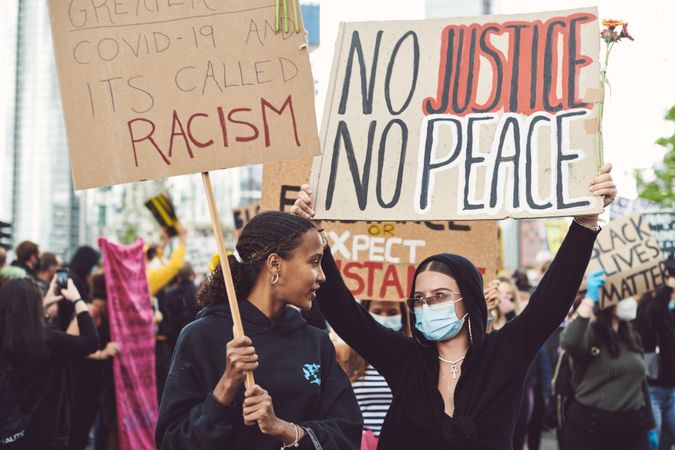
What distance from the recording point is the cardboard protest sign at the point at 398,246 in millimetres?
5988

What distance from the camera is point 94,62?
368 centimetres

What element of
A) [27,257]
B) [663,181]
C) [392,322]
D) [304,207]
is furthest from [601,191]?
[663,181]

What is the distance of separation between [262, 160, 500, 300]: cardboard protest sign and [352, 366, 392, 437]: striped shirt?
663 millimetres

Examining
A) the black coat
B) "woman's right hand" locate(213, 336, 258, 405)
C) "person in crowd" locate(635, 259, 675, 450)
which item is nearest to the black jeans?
"person in crowd" locate(635, 259, 675, 450)

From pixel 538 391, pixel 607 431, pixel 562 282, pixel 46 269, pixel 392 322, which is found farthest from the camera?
pixel 538 391

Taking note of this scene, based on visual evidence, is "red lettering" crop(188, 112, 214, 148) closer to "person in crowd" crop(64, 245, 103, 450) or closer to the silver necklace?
the silver necklace

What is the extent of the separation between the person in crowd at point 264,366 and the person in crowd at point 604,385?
14.2 ft

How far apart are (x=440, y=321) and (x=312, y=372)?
0.60 m

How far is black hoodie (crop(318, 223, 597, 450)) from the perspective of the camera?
3734mm

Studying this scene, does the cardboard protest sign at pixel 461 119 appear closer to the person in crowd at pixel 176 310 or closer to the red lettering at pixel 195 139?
the red lettering at pixel 195 139

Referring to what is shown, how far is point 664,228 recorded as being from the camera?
1091 centimetres

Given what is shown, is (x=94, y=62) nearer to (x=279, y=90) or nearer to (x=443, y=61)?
(x=279, y=90)

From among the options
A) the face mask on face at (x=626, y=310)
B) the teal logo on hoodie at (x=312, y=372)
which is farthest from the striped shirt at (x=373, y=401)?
the face mask on face at (x=626, y=310)

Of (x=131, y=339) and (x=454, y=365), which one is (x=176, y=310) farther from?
(x=454, y=365)
